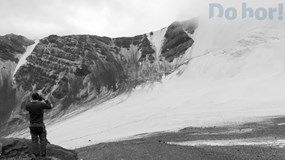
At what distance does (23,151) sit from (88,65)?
139763 mm

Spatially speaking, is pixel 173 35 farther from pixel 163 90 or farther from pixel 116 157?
pixel 116 157

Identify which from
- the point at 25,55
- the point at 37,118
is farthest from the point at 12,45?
the point at 37,118

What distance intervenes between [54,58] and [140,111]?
68715 mm

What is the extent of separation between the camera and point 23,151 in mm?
19312

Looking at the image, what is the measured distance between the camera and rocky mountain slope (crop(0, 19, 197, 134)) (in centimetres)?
14488

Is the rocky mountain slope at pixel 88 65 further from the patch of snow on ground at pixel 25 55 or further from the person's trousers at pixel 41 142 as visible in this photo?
the person's trousers at pixel 41 142

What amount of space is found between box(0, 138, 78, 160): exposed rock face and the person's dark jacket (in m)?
1.69

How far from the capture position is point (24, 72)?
162 m

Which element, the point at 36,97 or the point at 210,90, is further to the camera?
the point at 210,90

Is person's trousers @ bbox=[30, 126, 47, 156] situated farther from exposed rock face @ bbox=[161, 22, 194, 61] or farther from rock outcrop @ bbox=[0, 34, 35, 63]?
rock outcrop @ bbox=[0, 34, 35, 63]

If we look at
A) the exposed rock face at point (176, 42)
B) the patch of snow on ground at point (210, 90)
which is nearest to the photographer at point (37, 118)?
the patch of snow on ground at point (210, 90)

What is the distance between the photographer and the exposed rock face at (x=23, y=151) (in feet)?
60.5

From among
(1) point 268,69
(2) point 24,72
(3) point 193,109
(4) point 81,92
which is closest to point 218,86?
(1) point 268,69

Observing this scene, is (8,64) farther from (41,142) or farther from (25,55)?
(41,142)
